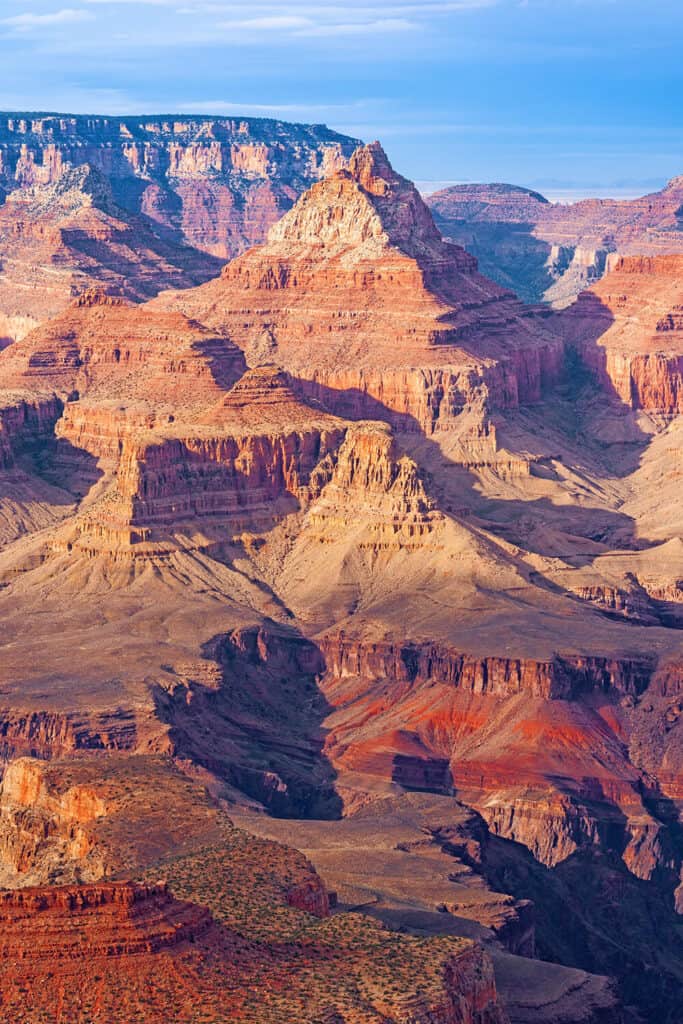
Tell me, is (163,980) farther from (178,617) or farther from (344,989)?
(178,617)

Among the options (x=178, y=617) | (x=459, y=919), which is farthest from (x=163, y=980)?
(x=178, y=617)

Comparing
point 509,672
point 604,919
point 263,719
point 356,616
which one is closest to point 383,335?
point 356,616

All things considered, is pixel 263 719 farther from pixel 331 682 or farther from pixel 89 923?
pixel 89 923

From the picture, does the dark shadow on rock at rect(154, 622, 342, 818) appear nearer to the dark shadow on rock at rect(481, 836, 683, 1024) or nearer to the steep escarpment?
the dark shadow on rock at rect(481, 836, 683, 1024)

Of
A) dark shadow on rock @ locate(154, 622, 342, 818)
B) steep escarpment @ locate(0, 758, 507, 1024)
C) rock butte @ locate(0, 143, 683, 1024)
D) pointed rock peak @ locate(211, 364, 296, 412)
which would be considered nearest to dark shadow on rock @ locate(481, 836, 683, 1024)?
rock butte @ locate(0, 143, 683, 1024)

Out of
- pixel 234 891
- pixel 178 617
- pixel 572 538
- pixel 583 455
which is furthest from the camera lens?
pixel 583 455

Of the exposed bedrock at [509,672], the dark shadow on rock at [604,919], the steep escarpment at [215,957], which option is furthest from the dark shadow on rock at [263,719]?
the steep escarpment at [215,957]

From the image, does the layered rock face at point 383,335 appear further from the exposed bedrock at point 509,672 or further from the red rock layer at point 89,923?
the red rock layer at point 89,923

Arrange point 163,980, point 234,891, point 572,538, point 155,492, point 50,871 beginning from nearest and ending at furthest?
1. point 163,980
2. point 234,891
3. point 50,871
4. point 155,492
5. point 572,538

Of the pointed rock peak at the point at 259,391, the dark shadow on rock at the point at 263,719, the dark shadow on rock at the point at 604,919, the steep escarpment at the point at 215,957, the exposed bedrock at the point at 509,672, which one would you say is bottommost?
the dark shadow on rock at the point at 604,919
